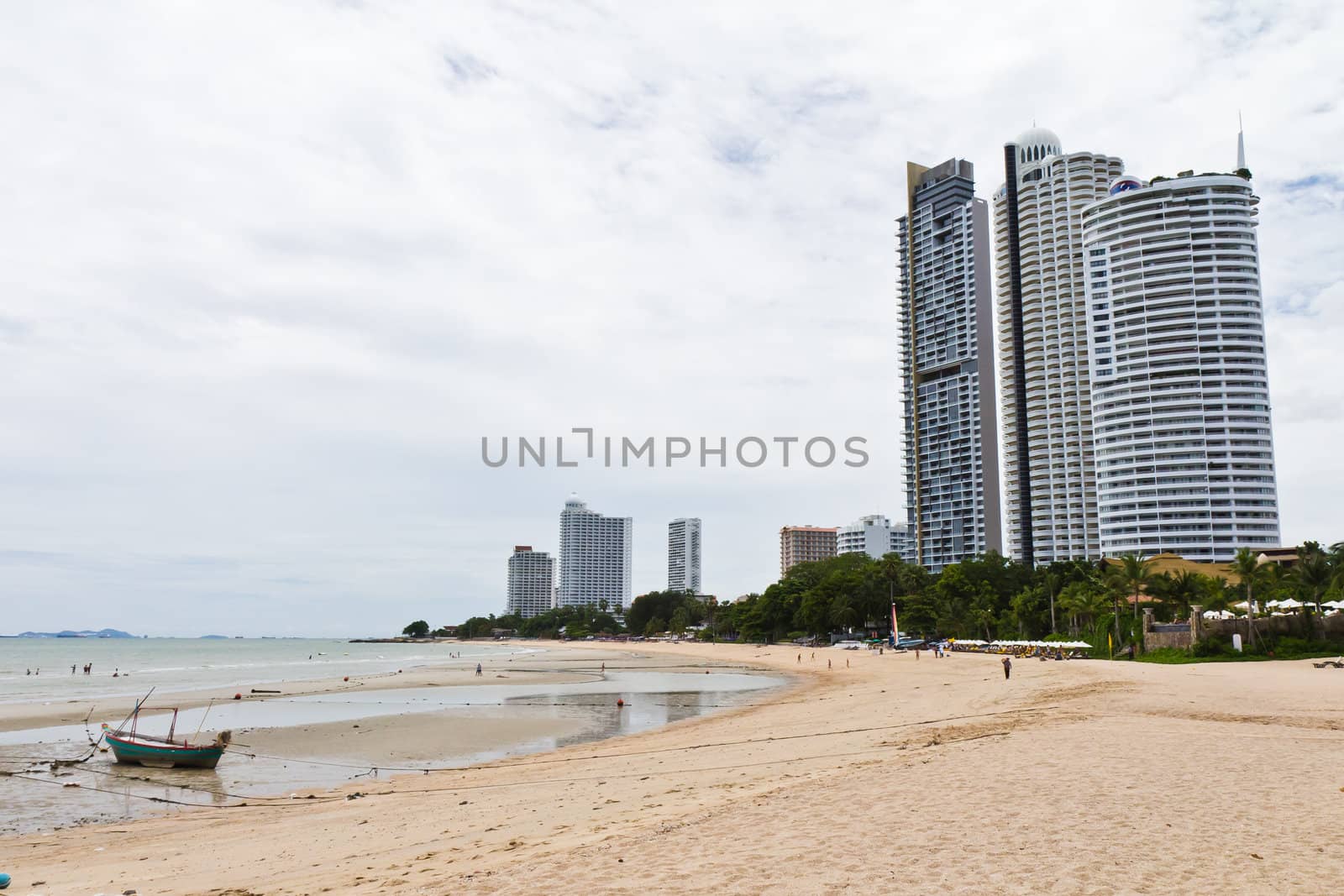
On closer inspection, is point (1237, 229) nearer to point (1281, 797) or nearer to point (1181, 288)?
point (1181, 288)

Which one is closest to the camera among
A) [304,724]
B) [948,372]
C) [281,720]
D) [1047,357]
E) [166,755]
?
[166,755]

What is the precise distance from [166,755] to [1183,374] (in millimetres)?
129049

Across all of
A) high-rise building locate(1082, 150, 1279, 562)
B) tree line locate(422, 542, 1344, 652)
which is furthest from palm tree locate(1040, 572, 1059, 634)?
high-rise building locate(1082, 150, 1279, 562)

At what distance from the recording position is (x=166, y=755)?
75.7 feet

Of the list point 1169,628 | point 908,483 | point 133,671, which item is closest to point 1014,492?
point 908,483

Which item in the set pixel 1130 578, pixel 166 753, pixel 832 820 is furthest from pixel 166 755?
pixel 1130 578

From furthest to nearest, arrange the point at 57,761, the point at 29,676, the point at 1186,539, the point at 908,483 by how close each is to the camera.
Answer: the point at 908,483, the point at 1186,539, the point at 29,676, the point at 57,761

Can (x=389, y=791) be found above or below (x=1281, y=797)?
below

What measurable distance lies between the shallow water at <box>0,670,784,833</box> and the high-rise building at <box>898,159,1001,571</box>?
11360 cm

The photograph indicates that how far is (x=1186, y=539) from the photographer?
113m

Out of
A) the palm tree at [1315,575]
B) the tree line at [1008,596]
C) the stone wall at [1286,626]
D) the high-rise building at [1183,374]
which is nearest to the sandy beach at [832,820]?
the stone wall at [1286,626]

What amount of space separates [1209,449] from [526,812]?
125 meters

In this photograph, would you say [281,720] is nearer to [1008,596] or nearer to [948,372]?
[1008,596]

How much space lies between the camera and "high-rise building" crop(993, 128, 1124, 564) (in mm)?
137325
